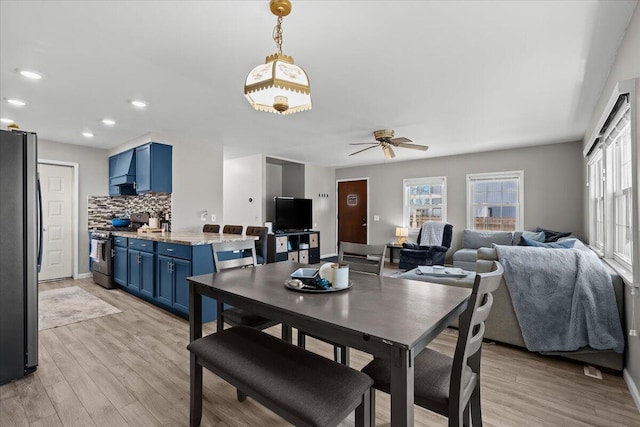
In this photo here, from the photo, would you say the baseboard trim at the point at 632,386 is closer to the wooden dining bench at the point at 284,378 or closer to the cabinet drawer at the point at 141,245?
the wooden dining bench at the point at 284,378

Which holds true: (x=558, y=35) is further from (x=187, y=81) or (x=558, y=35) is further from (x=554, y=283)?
(x=187, y=81)

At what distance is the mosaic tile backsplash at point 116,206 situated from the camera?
545cm

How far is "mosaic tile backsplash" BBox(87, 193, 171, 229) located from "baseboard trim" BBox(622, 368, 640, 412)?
5867mm

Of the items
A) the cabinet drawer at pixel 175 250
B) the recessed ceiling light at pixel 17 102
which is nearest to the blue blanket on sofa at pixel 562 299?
the cabinet drawer at pixel 175 250

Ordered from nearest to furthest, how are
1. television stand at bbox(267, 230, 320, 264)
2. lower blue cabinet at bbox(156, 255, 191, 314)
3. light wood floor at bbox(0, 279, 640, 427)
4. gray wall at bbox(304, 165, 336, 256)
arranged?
light wood floor at bbox(0, 279, 640, 427) < lower blue cabinet at bbox(156, 255, 191, 314) < television stand at bbox(267, 230, 320, 264) < gray wall at bbox(304, 165, 336, 256)

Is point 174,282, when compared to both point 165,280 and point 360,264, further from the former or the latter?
point 360,264

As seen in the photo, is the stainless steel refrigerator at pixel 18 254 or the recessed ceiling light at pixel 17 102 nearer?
the stainless steel refrigerator at pixel 18 254

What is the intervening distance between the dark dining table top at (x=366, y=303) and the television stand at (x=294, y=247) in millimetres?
3716

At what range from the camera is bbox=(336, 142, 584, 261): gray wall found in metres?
5.45

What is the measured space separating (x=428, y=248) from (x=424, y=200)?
67.1 inches

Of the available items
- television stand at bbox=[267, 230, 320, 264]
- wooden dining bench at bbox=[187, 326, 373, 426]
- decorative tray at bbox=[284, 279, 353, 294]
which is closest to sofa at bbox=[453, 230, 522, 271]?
television stand at bbox=[267, 230, 320, 264]

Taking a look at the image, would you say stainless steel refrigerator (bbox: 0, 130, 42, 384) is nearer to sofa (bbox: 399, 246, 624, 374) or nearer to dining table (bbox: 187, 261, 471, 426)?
dining table (bbox: 187, 261, 471, 426)

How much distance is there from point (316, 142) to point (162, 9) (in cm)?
370

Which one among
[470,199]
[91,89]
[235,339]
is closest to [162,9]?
[91,89]
